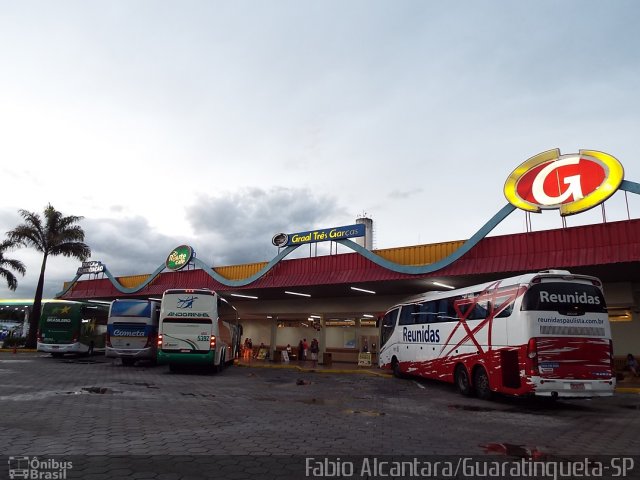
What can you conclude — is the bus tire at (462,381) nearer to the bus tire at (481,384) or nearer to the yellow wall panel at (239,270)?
the bus tire at (481,384)

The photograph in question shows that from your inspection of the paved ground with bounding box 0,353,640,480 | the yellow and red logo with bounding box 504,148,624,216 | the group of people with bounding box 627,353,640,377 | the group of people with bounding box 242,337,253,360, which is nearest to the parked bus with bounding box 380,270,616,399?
the paved ground with bounding box 0,353,640,480

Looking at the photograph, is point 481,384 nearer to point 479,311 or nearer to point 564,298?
point 479,311

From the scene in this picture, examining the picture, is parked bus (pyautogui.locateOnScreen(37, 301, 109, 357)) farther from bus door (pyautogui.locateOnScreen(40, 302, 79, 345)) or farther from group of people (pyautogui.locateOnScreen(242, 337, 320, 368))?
group of people (pyautogui.locateOnScreen(242, 337, 320, 368))

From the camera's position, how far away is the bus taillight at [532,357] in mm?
11102

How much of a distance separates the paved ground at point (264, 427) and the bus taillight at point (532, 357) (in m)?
1.03

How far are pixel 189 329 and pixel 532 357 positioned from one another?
1381cm

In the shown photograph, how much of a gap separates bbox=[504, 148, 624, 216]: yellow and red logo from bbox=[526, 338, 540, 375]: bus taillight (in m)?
8.35

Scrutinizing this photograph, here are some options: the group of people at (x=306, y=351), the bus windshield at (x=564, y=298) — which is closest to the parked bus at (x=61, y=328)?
the group of people at (x=306, y=351)

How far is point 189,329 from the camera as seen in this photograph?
19203mm

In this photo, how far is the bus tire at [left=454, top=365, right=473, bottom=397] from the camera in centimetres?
1394

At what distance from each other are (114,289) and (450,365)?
3180cm

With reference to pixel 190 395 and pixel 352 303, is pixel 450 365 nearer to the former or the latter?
pixel 190 395

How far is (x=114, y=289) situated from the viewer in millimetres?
37875

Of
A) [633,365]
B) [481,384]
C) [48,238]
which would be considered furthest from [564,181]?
[48,238]
